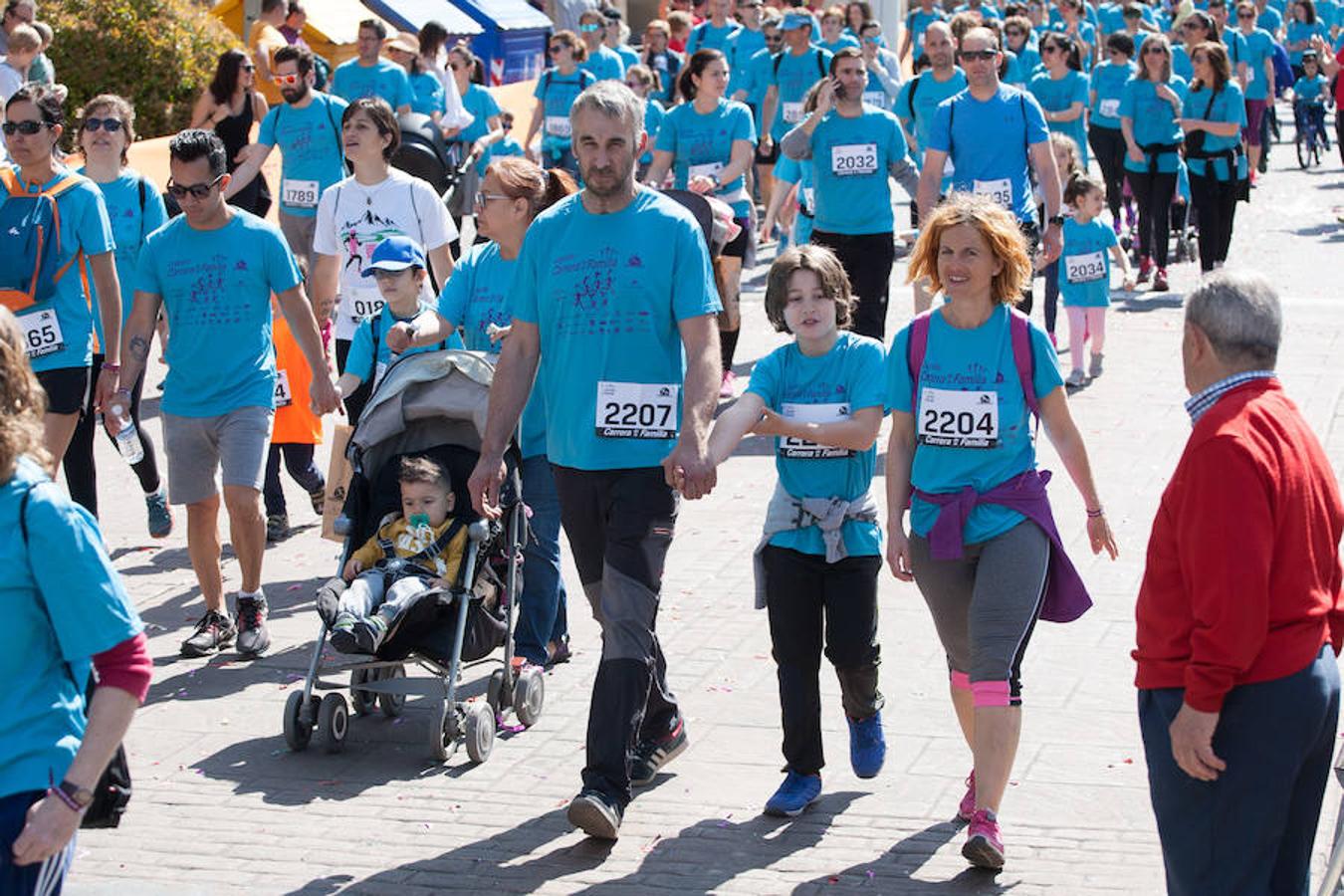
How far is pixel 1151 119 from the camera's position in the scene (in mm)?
16328

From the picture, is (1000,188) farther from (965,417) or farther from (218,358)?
(965,417)

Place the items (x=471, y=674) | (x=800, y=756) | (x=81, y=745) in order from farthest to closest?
(x=471, y=674) → (x=800, y=756) → (x=81, y=745)

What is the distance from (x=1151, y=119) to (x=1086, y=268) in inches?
169

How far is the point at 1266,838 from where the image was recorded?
4117mm

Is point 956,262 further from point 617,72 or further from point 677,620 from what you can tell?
point 617,72

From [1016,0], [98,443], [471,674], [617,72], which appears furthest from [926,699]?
[1016,0]

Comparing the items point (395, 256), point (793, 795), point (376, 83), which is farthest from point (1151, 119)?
point (793, 795)

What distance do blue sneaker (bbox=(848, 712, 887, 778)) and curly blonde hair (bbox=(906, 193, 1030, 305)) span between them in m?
1.30

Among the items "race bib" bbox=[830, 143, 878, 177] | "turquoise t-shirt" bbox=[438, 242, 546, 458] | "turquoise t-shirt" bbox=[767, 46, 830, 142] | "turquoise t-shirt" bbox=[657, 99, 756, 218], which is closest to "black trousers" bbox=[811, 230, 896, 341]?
"race bib" bbox=[830, 143, 878, 177]

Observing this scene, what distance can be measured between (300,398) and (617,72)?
32.1 feet

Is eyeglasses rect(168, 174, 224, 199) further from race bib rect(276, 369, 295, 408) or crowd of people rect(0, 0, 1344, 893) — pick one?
race bib rect(276, 369, 295, 408)

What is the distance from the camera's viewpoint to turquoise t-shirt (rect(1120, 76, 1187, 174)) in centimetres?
1627

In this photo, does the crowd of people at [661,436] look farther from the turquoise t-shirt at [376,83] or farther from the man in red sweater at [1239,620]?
the turquoise t-shirt at [376,83]

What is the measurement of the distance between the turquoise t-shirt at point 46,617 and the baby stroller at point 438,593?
2826 mm
